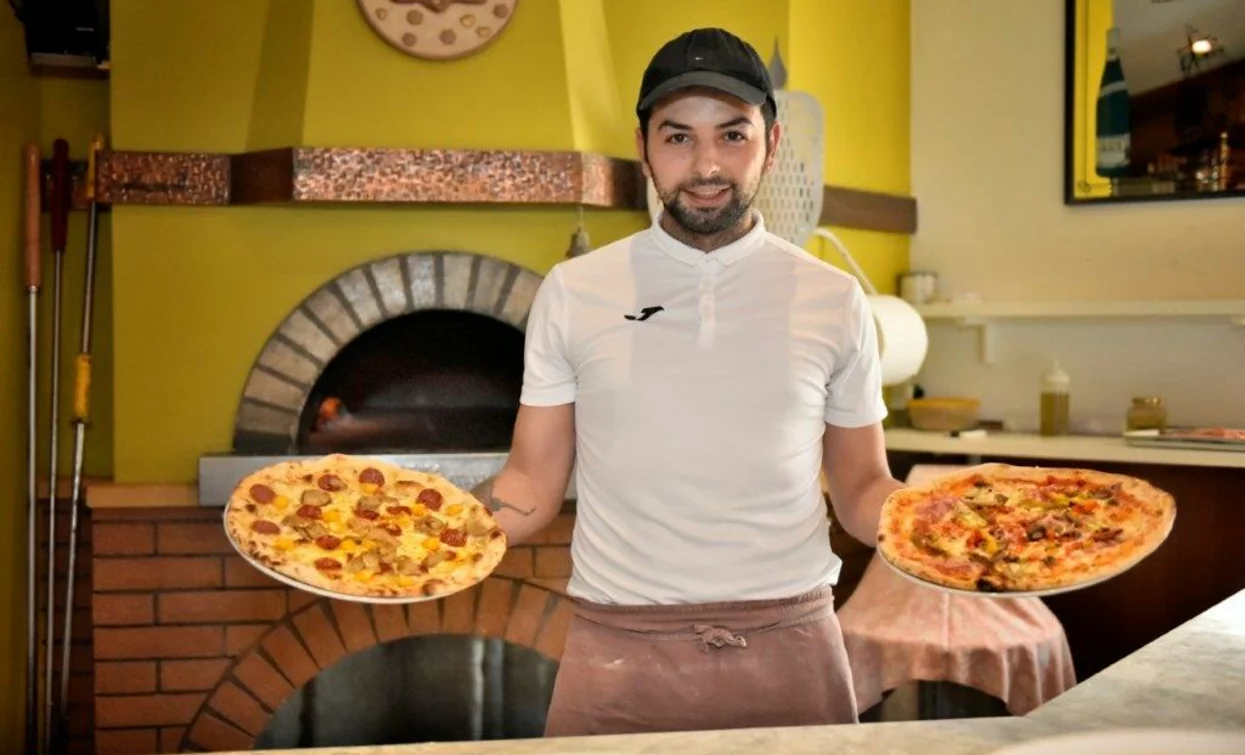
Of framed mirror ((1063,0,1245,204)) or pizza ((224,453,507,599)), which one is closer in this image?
pizza ((224,453,507,599))

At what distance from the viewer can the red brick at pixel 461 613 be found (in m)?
3.23

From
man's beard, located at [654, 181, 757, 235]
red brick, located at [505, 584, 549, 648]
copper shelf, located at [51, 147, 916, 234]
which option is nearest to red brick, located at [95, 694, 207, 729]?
red brick, located at [505, 584, 549, 648]

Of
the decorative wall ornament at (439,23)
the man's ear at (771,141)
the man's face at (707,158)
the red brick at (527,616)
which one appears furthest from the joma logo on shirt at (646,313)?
the red brick at (527,616)

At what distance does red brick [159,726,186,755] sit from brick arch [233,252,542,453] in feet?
2.13

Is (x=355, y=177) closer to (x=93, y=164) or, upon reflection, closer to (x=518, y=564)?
(x=93, y=164)

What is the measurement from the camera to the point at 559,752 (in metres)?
1.36

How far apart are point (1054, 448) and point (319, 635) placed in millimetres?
1790

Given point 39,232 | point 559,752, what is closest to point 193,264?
point 39,232

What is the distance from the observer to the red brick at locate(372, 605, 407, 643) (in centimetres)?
321

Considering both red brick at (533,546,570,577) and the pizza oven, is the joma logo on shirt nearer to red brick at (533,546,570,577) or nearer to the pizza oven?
the pizza oven

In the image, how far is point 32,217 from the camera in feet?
10.7

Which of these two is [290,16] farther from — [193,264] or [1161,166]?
[1161,166]

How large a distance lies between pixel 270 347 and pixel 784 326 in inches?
64.7

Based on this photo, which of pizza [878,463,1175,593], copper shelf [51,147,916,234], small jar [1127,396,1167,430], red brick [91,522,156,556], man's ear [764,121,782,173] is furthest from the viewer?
small jar [1127,396,1167,430]
